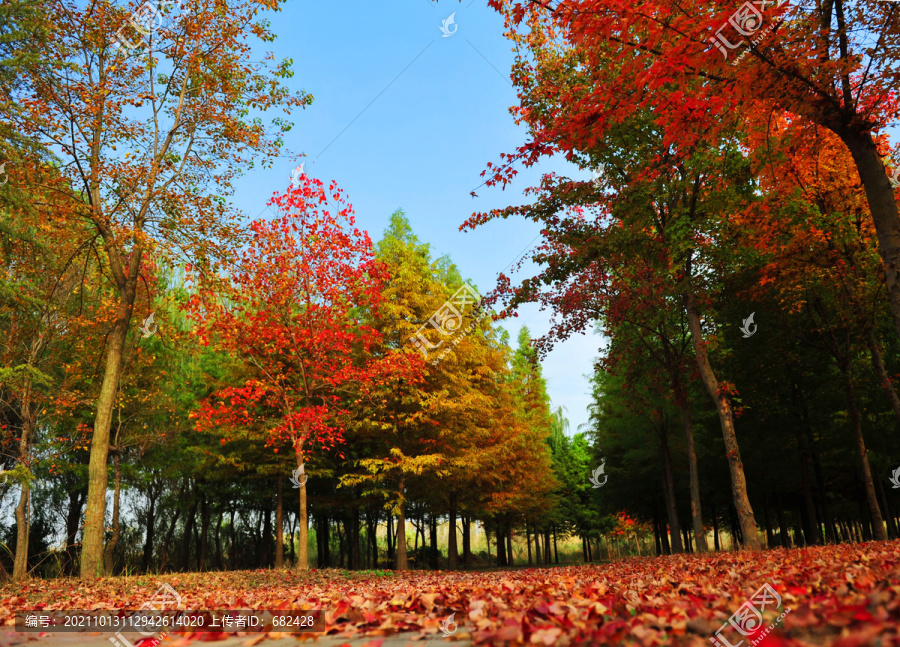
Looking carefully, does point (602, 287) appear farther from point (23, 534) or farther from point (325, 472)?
point (23, 534)

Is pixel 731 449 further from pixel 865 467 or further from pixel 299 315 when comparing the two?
pixel 299 315

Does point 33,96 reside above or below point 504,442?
above

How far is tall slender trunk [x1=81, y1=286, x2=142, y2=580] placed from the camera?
10336 millimetres

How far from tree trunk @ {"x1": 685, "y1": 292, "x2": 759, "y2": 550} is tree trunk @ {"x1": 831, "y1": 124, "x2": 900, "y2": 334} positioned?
491 cm

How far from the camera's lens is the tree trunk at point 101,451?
33.9ft

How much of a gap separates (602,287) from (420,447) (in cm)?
901

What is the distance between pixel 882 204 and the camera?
6.77 meters

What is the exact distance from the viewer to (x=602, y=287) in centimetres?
1714

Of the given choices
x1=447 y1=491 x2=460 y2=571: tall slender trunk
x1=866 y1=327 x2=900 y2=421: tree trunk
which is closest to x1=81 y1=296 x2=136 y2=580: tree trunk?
x1=447 y1=491 x2=460 y2=571: tall slender trunk

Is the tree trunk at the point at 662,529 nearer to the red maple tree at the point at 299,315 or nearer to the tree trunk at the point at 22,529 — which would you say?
the red maple tree at the point at 299,315

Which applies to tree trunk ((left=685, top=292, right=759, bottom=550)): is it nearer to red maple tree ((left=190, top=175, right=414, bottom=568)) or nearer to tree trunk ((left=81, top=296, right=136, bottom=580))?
red maple tree ((left=190, top=175, right=414, bottom=568))

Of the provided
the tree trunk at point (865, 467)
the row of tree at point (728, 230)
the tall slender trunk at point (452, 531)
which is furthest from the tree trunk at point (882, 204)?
the tall slender trunk at point (452, 531)

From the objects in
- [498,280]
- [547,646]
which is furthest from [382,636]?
[498,280]

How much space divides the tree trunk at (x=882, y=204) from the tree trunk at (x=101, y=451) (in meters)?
13.0
